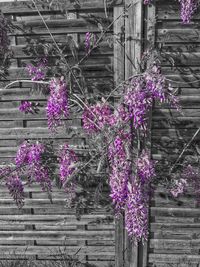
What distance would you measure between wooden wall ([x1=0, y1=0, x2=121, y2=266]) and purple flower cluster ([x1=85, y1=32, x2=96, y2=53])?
55 mm

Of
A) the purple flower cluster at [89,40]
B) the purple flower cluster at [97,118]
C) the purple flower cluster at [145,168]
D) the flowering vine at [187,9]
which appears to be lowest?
the purple flower cluster at [145,168]

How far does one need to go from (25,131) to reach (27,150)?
181 millimetres

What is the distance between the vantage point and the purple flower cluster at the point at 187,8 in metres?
2.79

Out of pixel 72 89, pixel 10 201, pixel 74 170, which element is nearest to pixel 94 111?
pixel 72 89

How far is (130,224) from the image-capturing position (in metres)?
3.00

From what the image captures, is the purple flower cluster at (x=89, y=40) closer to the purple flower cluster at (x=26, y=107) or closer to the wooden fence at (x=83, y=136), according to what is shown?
the wooden fence at (x=83, y=136)

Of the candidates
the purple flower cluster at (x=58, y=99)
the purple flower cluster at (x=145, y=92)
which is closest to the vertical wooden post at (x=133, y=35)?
the purple flower cluster at (x=145, y=92)

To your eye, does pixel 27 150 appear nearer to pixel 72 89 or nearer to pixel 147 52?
pixel 72 89

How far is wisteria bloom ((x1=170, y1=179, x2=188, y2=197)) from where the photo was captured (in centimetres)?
320

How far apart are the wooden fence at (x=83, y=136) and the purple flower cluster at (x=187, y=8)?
11 cm

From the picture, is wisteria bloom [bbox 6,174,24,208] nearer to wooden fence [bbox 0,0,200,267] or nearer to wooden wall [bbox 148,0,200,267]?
wooden fence [bbox 0,0,200,267]

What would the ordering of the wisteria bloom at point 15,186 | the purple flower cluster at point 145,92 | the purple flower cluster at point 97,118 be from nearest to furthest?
the purple flower cluster at point 145,92 → the purple flower cluster at point 97,118 → the wisteria bloom at point 15,186

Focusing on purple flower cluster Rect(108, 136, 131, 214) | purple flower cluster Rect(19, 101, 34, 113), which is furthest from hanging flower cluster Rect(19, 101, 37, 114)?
purple flower cluster Rect(108, 136, 131, 214)

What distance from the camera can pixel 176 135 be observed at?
325cm
